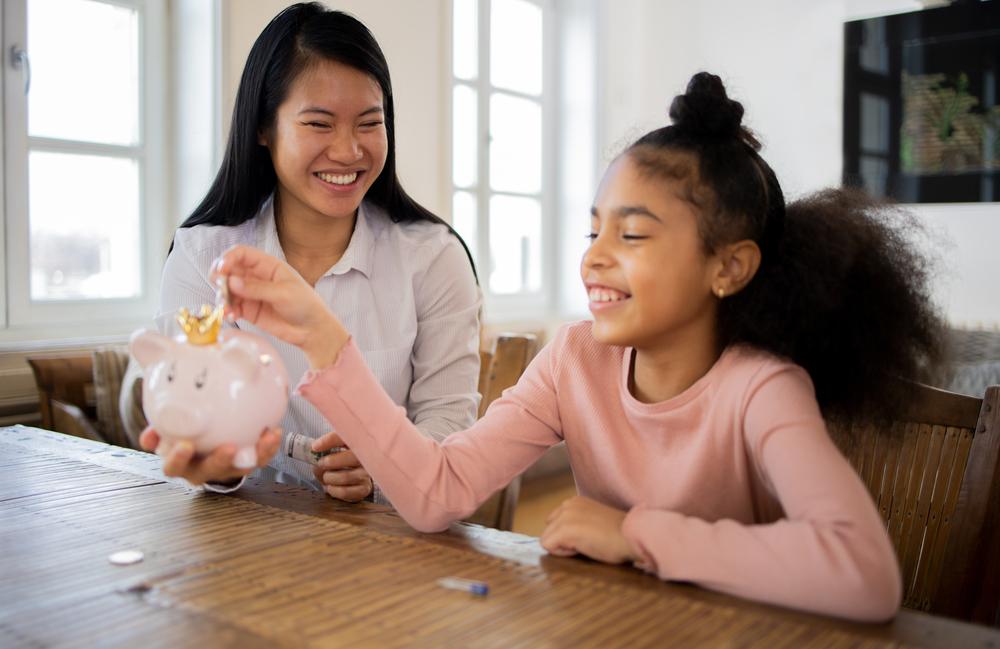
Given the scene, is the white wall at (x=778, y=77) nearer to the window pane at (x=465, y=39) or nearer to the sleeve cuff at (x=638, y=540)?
the window pane at (x=465, y=39)

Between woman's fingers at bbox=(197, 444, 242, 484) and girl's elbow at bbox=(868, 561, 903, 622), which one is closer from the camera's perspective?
girl's elbow at bbox=(868, 561, 903, 622)

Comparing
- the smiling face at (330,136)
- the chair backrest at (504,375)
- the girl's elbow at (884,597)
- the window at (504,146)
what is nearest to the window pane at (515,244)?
the window at (504,146)

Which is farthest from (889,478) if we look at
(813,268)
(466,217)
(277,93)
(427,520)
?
(466,217)

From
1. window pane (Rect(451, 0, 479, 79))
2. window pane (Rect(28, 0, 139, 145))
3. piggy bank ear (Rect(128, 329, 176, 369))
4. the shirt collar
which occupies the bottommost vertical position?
piggy bank ear (Rect(128, 329, 176, 369))

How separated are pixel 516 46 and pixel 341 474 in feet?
12.3

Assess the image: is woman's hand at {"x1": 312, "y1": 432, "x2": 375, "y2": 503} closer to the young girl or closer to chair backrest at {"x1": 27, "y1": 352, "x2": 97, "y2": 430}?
the young girl

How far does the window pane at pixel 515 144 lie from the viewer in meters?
4.54

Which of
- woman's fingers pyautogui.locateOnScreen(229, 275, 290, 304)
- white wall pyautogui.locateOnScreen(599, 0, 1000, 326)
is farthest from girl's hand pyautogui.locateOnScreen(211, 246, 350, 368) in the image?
white wall pyautogui.locateOnScreen(599, 0, 1000, 326)

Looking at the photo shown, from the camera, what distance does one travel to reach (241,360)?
94cm

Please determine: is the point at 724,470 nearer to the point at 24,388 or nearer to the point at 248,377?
the point at 248,377

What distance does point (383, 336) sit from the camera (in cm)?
168

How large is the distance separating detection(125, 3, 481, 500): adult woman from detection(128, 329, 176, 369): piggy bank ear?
2.09 ft

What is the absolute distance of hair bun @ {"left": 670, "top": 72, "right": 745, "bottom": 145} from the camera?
46.2 inches

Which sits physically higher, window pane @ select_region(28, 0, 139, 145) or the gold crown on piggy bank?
window pane @ select_region(28, 0, 139, 145)
